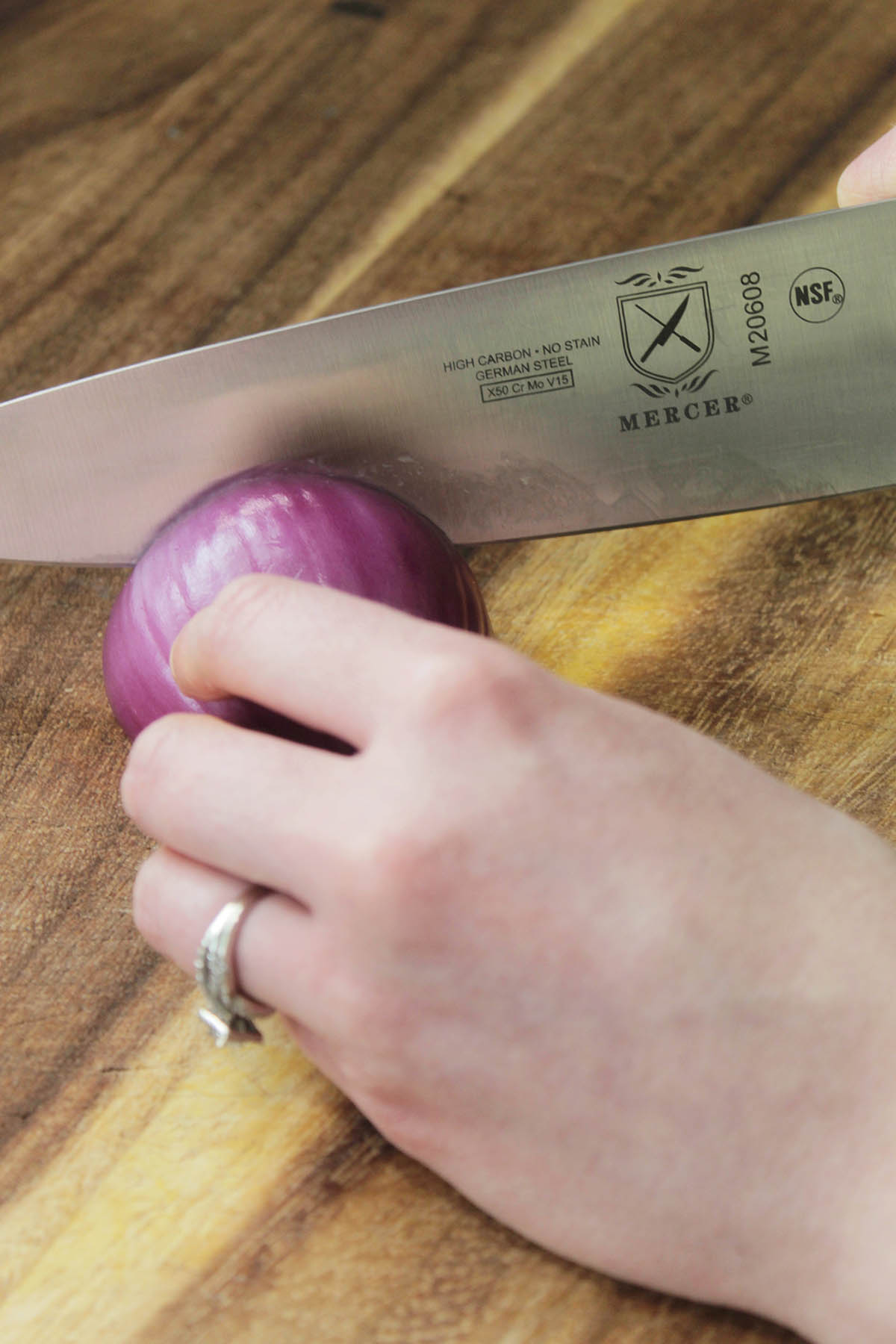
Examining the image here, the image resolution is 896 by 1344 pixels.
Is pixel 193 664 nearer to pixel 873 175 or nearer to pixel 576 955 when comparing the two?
pixel 576 955

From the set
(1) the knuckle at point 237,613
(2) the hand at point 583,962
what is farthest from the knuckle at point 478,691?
(1) the knuckle at point 237,613

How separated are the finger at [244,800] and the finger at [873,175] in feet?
2.44

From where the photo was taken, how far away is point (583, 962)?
0.69m

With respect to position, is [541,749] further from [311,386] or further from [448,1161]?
[311,386]

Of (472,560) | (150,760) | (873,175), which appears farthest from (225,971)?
(873,175)

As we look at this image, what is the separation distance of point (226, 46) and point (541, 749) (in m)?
1.35

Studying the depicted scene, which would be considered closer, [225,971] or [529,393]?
[225,971]

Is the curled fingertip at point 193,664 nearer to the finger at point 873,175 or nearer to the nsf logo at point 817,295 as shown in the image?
the nsf logo at point 817,295

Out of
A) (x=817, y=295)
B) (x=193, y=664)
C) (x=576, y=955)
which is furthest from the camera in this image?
(x=817, y=295)

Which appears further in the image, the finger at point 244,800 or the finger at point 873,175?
the finger at point 873,175

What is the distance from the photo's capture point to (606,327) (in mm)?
1049

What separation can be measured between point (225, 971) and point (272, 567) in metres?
0.29

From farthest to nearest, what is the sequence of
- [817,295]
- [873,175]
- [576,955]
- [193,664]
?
1. [873,175]
2. [817,295]
3. [193,664]
4. [576,955]

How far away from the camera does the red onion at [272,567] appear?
36.0 inches
